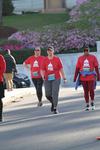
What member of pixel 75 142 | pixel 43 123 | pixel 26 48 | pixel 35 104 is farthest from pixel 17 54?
pixel 75 142

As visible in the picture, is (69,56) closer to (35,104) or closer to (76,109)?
(35,104)

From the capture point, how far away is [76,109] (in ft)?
61.7

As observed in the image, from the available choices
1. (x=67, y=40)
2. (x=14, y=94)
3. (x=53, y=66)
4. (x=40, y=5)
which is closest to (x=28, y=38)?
(x=67, y=40)

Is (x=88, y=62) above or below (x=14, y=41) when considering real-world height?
above

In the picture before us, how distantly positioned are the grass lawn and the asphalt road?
3201 cm

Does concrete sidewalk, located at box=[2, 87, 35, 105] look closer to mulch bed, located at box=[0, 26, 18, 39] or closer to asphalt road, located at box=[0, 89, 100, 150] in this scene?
asphalt road, located at box=[0, 89, 100, 150]

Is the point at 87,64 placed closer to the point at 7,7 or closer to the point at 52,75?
the point at 52,75

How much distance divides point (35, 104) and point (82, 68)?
4180mm

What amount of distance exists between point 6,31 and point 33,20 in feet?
18.5

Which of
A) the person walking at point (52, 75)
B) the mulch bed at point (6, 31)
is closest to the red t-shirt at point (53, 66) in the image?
the person walking at point (52, 75)

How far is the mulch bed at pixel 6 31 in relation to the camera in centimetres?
4997

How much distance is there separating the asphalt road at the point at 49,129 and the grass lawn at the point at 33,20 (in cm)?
3201

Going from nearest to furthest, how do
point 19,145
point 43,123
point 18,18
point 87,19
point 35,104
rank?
1. point 19,145
2. point 43,123
3. point 35,104
4. point 87,19
5. point 18,18

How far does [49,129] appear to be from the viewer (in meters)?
14.0
